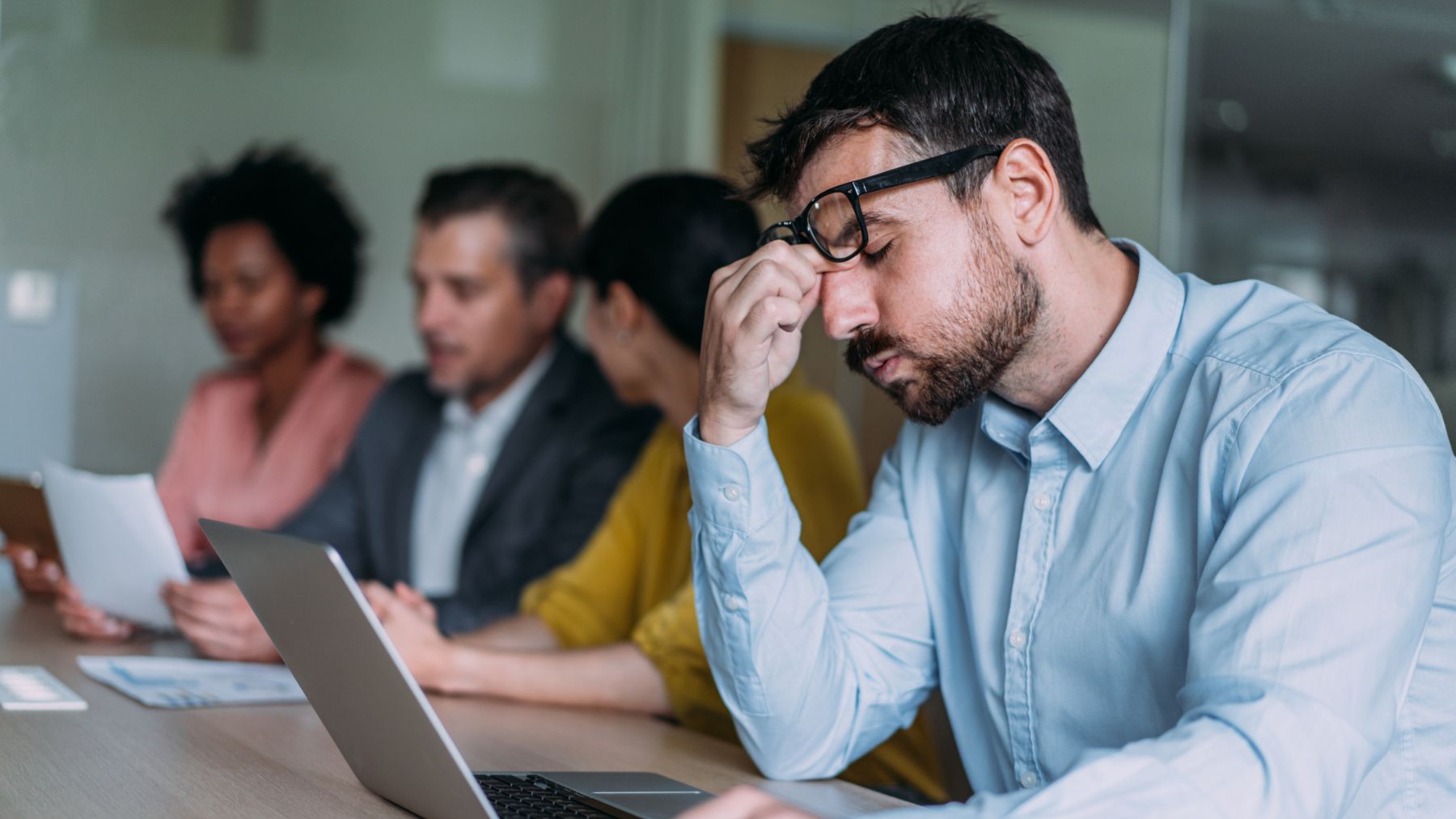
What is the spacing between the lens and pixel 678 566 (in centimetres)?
193

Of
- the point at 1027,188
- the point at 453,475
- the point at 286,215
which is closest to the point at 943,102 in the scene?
the point at 1027,188

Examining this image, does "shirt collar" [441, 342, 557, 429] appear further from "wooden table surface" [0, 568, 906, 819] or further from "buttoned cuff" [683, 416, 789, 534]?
"buttoned cuff" [683, 416, 789, 534]

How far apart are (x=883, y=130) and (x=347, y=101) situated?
303 cm

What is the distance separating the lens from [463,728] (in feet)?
4.41

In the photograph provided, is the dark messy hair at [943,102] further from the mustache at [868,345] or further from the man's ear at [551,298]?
the man's ear at [551,298]

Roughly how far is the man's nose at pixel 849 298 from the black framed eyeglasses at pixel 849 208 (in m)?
0.02

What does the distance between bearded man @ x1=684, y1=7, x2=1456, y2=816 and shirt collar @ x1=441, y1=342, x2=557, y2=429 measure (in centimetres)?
126

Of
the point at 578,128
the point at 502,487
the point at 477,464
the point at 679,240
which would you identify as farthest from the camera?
the point at 578,128

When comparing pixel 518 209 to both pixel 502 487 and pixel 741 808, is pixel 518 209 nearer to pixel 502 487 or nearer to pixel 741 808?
pixel 502 487


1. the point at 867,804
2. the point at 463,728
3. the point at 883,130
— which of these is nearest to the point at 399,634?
the point at 463,728

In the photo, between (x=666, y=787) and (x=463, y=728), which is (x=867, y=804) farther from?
(x=463, y=728)

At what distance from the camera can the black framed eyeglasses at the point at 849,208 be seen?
3.84 ft

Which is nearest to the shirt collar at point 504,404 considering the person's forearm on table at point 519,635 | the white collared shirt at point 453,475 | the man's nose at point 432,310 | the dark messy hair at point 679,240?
the white collared shirt at point 453,475

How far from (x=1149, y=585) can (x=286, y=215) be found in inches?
104
